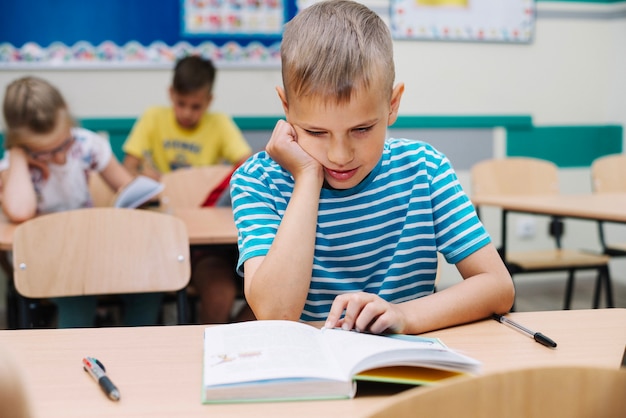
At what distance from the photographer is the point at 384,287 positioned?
1.16 m

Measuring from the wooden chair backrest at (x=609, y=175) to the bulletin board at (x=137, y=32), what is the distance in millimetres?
1762

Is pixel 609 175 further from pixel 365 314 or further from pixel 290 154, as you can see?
pixel 365 314

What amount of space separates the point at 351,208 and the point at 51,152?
165cm

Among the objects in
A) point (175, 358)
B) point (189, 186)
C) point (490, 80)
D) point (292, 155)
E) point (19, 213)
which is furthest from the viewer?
point (490, 80)

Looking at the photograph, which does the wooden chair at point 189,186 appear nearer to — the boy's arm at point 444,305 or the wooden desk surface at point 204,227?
the wooden desk surface at point 204,227

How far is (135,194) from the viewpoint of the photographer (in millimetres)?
2062

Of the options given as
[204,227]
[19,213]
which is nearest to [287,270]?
[204,227]

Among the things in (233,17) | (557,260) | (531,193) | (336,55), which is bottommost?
(557,260)

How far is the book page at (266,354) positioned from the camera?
27.7 inches

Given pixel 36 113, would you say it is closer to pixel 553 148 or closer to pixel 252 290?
pixel 252 290

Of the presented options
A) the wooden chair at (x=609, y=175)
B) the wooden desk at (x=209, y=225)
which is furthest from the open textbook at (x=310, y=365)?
the wooden chair at (x=609, y=175)

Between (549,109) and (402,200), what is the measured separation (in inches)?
122

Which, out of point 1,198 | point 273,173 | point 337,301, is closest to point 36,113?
point 1,198

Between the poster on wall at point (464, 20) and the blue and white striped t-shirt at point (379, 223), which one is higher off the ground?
the poster on wall at point (464, 20)
